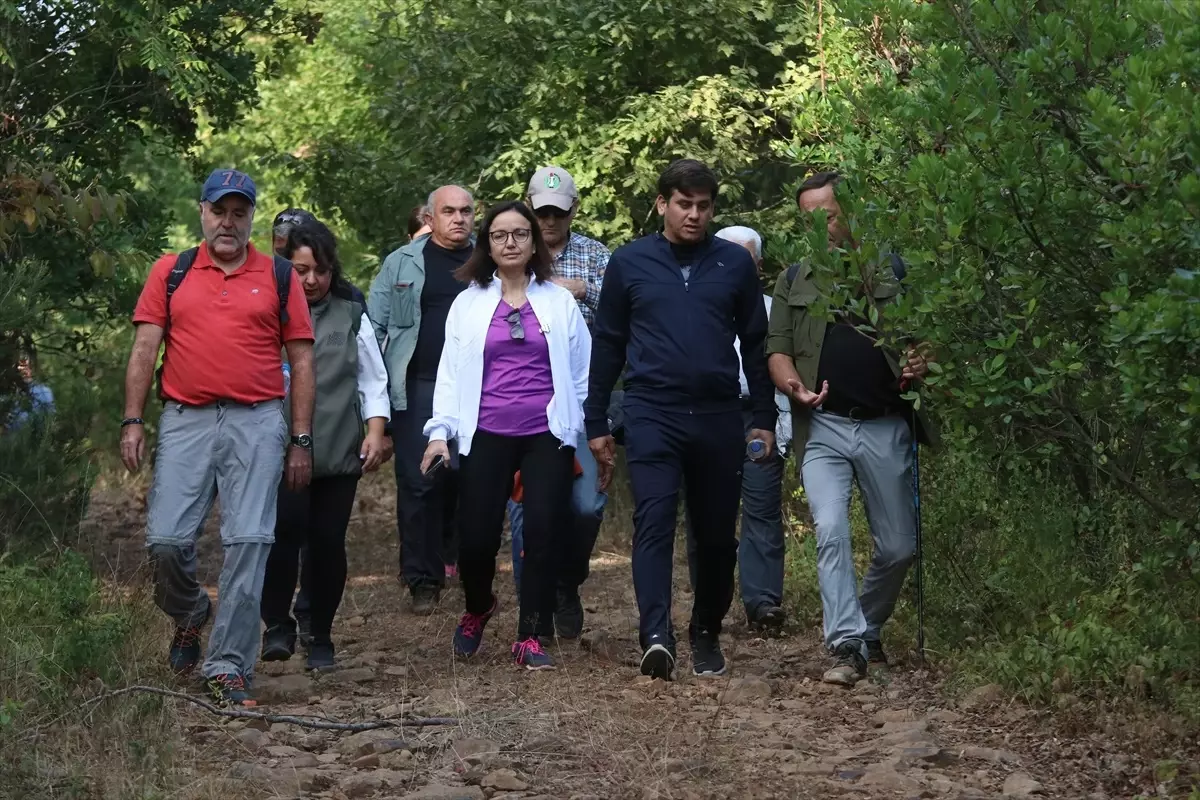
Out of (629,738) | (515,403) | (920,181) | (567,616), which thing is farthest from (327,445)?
(920,181)

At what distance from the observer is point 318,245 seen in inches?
350

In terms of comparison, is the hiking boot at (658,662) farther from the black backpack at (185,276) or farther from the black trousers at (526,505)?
the black backpack at (185,276)

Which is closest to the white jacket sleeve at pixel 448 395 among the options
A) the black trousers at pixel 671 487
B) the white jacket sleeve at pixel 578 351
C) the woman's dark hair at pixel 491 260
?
the woman's dark hair at pixel 491 260

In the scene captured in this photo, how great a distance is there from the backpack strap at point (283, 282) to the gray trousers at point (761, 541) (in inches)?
115

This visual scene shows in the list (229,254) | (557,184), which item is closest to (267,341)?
(229,254)

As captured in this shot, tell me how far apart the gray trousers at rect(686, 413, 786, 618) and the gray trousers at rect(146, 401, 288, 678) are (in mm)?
2884

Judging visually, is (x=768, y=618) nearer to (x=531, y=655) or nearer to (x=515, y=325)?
(x=531, y=655)

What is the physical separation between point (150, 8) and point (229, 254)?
484 centimetres

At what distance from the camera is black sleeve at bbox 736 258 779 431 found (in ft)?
27.5

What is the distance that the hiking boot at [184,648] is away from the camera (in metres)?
8.00

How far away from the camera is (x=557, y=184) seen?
9.80 metres

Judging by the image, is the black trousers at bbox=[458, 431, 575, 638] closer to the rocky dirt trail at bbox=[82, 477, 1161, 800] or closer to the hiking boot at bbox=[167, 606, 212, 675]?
the rocky dirt trail at bbox=[82, 477, 1161, 800]

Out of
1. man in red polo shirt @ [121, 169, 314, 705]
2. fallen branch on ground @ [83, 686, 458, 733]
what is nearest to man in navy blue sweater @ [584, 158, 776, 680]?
fallen branch on ground @ [83, 686, 458, 733]

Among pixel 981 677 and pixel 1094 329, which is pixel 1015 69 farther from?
pixel 981 677
